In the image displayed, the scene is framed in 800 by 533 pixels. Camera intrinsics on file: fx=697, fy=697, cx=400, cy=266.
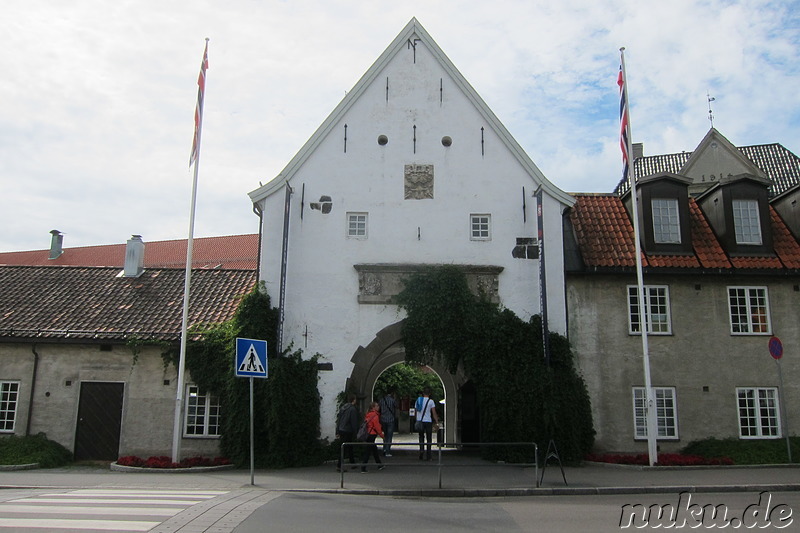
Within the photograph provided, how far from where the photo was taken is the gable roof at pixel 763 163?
38.4 metres

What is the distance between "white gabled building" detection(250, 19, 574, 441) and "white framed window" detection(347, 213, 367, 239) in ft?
0.11

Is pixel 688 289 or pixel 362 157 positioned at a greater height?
pixel 362 157

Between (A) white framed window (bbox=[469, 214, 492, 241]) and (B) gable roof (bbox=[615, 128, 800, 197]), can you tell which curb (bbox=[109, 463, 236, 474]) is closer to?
(A) white framed window (bbox=[469, 214, 492, 241])

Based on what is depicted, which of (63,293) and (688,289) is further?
(63,293)

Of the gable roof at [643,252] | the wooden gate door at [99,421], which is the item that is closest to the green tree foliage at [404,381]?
the gable roof at [643,252]

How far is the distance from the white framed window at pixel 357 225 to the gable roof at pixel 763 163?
21.0m

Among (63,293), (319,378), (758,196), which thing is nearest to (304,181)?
(319,378)

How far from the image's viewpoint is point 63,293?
22906 mm

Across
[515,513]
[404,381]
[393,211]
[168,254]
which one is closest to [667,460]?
[515,513]

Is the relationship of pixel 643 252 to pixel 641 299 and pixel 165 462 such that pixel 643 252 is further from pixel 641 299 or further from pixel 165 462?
pixel 165 462

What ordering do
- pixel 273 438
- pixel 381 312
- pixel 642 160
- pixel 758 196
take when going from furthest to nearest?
pixel 642 160, pixel 758 196, pixel 381 312, pixel 273 438

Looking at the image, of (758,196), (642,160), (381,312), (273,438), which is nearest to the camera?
(273,438)

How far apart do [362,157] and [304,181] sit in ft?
6.09

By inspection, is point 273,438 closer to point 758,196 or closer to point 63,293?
point 63,293
